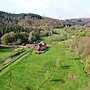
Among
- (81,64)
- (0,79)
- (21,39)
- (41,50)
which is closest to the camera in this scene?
(0,79)

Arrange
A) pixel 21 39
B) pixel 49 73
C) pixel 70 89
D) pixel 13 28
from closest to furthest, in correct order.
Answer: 1. pixel 70 89
2. pixel 49 73
3. pixel 21 39
4. pixel 13 28

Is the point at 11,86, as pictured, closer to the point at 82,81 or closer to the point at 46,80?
the point at 46,80

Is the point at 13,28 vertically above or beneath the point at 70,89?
above

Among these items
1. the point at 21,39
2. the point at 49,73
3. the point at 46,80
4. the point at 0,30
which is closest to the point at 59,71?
the point at 49,73

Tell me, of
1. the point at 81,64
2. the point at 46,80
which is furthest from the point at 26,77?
the point at 81,64

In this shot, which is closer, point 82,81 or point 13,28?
point 82,81

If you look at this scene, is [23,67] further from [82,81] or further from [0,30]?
[0,30]
